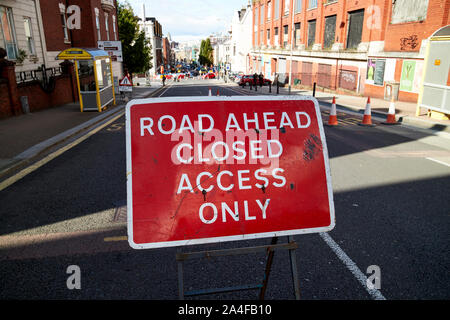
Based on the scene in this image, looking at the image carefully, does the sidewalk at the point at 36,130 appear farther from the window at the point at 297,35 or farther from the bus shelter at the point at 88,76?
the window at the point at 297,35

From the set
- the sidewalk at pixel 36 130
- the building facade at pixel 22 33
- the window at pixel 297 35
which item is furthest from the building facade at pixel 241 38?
the sidewalk at pixel 36 130

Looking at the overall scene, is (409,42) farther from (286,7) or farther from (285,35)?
(286,7)

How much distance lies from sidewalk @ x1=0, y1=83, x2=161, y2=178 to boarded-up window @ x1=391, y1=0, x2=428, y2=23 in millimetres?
17279

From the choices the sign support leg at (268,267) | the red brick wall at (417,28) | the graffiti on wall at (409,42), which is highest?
the red brick wall at (417,28)

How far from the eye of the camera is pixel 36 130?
10609mm

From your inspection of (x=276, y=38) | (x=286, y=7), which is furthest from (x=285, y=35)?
(x=276, y=38)

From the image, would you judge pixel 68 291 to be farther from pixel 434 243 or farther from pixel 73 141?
pixel 73 141

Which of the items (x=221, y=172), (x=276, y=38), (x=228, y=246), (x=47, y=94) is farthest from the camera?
(x=276, y=38)

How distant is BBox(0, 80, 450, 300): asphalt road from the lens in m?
3.12

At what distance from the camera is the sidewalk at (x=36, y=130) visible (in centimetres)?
759

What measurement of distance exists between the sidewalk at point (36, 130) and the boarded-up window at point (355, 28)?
752 inches

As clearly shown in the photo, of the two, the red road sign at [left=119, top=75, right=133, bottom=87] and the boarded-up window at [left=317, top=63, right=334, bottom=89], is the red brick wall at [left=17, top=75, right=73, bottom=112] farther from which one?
the boarded-up window at [left=317, top=63, right=334, bottom=89]

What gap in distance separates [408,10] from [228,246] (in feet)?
66.9
